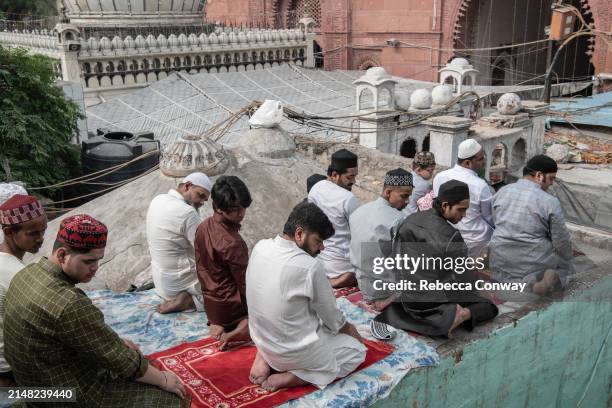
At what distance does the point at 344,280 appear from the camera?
14.4 feet

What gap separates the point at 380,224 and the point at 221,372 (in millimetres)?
1394

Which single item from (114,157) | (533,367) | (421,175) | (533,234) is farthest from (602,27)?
(533,367)

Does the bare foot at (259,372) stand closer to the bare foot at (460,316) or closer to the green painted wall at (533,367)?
the green painted wall at (533,367)

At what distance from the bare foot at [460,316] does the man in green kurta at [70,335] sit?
1775 mm

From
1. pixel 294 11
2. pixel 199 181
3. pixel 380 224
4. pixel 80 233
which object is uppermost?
pixel 294 11

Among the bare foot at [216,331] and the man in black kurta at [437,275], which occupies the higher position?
the man in black kurta at [437,275]

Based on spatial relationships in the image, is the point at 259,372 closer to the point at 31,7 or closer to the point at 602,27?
the point at 602,27

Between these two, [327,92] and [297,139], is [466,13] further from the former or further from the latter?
[297,139]

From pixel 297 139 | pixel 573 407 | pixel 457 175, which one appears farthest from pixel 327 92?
pixel 573 407

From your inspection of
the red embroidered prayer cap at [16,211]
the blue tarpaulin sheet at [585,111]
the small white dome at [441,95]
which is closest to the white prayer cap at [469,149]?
the red embroidered prayer cap at [16,211]

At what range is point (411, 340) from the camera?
3428 mm

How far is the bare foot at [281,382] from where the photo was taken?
2.96 meters

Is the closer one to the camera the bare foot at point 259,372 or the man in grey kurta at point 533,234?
the bare foot at point 259,372

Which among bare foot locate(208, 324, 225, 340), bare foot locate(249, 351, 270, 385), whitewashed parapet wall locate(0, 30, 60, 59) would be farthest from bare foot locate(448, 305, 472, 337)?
whitewashed parapet wall locate(0, 30, 60, 59)
